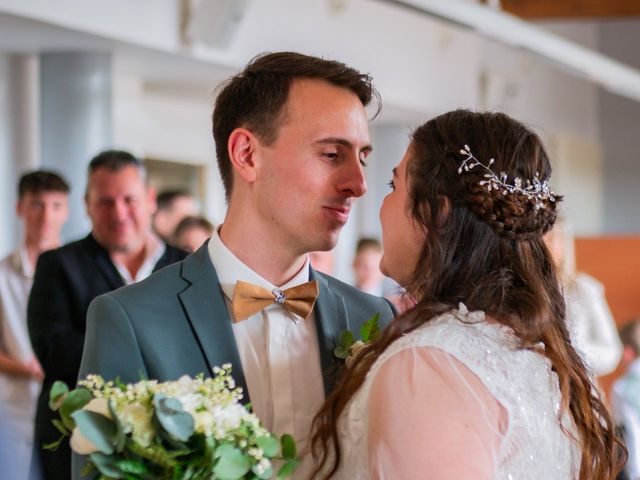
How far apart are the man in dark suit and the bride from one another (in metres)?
1.74

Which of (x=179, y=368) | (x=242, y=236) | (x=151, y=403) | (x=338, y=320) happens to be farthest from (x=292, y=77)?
(x=151, y=403)

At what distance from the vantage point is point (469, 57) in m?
11.4

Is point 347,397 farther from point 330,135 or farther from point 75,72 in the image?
point 75,72

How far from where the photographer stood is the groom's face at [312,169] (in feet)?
8.95

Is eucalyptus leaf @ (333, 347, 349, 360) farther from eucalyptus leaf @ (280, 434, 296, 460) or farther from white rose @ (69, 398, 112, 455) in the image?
white rose @ (69, 398, 112, 455)

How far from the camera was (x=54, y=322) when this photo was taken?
4148mm

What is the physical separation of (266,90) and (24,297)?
2828 mm

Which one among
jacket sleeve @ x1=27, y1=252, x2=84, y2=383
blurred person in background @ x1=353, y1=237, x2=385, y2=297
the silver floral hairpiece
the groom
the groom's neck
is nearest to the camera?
the silver floral hairpiece

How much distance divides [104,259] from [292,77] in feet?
5.64

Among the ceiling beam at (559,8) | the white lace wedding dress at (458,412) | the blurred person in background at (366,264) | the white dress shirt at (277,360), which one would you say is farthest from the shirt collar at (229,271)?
the ceiling beam at (559,8)

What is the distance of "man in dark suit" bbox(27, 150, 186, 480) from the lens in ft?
13.4

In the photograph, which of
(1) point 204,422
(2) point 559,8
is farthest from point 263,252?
(2) point 559,8

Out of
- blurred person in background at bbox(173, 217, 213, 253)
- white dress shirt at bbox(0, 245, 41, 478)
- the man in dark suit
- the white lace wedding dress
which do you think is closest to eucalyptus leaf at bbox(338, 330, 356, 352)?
the white lace wedding dress

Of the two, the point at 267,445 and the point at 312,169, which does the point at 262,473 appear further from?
the point at 312,169
